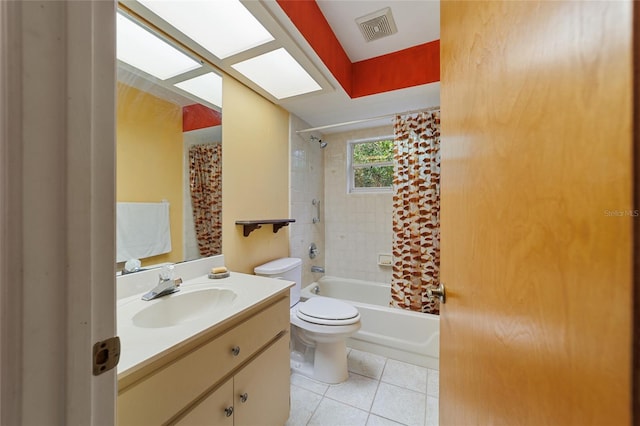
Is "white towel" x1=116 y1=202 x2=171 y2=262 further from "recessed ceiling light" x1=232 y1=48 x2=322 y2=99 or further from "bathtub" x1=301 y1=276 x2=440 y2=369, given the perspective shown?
"bathtub" x1=301 y1=276 x2=440 y2=369

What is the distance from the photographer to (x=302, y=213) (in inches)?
96.1

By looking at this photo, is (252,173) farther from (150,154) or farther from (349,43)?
(349,43)

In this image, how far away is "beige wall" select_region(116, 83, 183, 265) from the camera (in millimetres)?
1016

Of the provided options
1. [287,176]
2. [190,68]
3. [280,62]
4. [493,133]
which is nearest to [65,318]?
[493,133]

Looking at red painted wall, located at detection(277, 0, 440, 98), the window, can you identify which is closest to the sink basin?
red painted wall, located at detection(277, 0, 440, 98)

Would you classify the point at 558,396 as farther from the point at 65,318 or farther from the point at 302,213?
the point at 302,213

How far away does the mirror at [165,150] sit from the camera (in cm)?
102

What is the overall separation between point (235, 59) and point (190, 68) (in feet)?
0.84

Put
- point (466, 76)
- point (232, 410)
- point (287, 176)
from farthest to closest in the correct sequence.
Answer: point (287, 176) < point (232, 410) < point (466, 76)

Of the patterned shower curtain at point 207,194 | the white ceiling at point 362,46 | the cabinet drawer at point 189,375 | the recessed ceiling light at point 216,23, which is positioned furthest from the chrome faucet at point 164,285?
the white ceiling at point 362,46

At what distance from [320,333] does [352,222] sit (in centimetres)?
151

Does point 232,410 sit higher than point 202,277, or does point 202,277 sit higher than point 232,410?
point 202,277

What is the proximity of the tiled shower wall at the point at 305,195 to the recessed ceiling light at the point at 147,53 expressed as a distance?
112 centimetres

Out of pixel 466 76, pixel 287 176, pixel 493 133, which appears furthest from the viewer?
pixel 287 176
